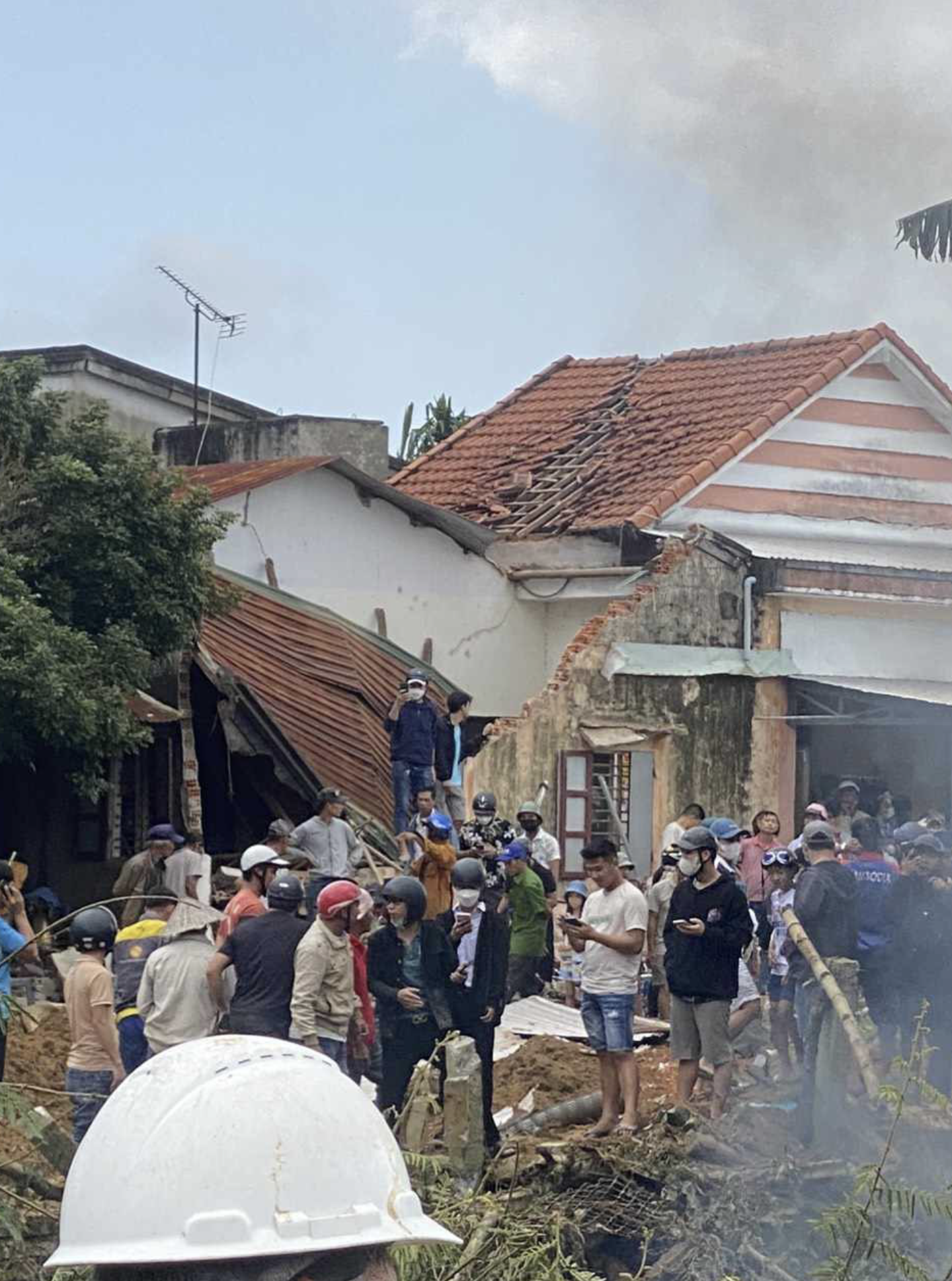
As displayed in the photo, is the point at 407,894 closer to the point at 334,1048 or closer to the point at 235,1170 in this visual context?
the point at 334,1048

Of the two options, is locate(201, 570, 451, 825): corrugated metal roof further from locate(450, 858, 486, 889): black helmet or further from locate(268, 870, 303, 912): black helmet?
locate(268, 870, 303, 912): black helmet

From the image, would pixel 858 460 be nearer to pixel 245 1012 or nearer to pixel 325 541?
pixel 325 541

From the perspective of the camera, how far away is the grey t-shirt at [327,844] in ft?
49.3

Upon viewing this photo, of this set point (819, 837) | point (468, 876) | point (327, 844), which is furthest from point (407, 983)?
point (327, 844)

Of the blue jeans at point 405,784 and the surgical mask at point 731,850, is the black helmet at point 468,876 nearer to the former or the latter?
the surgical mask at point 731,850

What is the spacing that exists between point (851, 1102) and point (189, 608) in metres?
7.47

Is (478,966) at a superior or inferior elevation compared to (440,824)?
inferior

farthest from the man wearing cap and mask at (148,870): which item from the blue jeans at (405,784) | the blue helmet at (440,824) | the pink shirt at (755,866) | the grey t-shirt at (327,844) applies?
the pink shirt at (755,866)

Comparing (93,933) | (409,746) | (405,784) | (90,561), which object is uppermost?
(90,561)

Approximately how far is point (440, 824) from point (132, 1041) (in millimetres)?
5334

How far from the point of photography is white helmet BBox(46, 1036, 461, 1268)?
8.70ft

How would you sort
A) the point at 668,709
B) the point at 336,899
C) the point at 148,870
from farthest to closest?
the point at 668,709 < the point at 148,870 < the point at 336,899

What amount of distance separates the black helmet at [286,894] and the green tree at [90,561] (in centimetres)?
510

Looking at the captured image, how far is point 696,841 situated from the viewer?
10977mm
